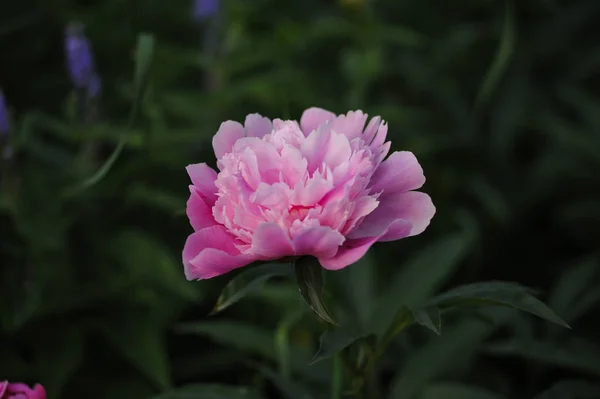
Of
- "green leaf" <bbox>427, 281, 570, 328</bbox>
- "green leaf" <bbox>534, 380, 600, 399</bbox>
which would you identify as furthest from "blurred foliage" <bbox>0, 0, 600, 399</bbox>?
"green leaf" <bbox>427, 281, 570, 328</bbox>

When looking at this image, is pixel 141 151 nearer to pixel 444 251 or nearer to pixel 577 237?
pixel 444 251

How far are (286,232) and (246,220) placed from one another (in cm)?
3

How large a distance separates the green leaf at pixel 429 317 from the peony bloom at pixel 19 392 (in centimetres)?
29

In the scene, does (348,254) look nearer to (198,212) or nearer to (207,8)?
(198,212)

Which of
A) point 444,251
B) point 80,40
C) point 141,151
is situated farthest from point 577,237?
point 80,40

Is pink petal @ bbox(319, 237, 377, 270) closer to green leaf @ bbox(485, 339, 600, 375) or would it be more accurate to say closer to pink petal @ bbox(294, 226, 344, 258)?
pink petal @ bbox(294, 226, 344, 258)

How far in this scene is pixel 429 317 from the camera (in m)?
0.61

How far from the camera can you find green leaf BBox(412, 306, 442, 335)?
59 cm

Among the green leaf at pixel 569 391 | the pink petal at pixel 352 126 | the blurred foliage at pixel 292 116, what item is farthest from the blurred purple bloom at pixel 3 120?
the green leaf at pixel 569 391

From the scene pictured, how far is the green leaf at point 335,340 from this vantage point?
59 centimetres

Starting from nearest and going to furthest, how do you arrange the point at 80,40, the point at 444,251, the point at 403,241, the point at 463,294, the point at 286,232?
the point at 286,232 → the point at 463,294 → the point at 444,251 → the point at 80,40 → the point at 403,241

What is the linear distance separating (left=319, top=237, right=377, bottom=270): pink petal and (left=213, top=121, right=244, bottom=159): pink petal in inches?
4.6

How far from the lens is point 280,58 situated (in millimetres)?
1463

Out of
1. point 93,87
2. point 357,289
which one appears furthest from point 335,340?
point 93,87
